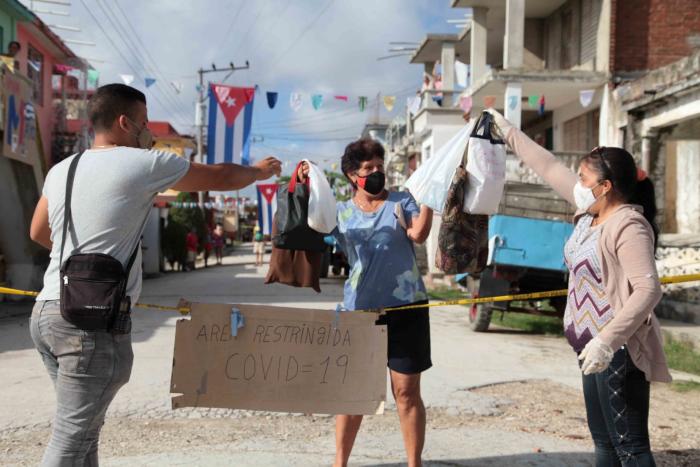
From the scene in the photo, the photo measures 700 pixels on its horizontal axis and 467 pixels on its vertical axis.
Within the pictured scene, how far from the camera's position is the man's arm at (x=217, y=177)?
2871mm

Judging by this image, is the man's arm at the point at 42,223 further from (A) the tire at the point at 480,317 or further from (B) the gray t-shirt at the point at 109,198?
(A) the tire at the point at 480,317

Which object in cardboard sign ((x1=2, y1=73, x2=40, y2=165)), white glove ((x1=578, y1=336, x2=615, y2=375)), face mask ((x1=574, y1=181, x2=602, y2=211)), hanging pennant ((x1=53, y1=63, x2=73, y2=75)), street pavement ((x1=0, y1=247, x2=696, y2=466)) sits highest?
hanging pennant ((x1=53, y1=63, x2=73, y2=75))

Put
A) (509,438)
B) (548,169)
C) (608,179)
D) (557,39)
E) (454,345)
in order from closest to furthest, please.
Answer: (608,179) → (548,169) → (509,438) → (454,345) → (557,39)

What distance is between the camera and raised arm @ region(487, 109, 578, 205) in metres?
3.57

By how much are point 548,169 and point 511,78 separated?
12998mm

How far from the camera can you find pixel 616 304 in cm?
296

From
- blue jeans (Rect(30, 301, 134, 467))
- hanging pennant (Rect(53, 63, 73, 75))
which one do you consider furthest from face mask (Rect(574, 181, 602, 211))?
hanging pennant (Rect(53, 63, 73, 75))

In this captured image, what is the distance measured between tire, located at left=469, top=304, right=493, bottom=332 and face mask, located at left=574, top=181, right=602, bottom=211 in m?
7.01

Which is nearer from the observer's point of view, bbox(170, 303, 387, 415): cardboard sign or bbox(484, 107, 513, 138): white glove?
bbox(170, 303, 387, 415): cardboard sign

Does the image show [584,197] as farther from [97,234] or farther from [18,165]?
[18,165]

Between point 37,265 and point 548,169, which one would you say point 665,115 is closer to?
point 548,169

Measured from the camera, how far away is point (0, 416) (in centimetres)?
536

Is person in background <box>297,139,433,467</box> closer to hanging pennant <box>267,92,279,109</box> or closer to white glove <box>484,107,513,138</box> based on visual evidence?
white glove <box>484,107,513,138</box>

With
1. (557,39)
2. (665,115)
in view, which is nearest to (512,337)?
(665,115)
